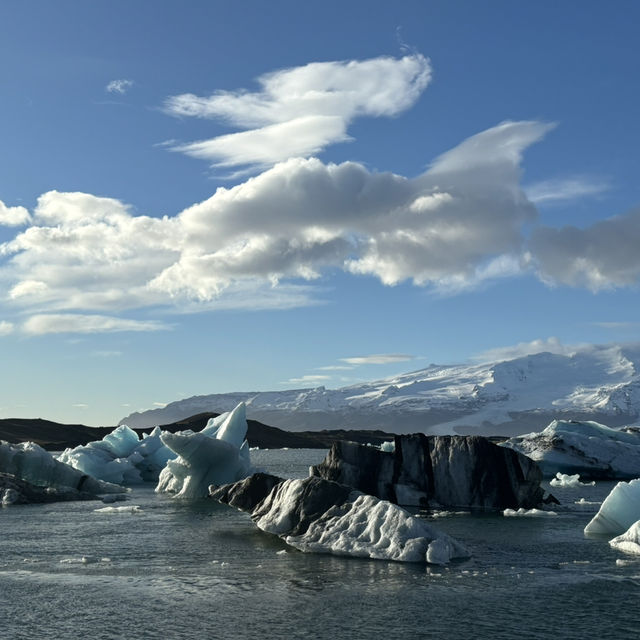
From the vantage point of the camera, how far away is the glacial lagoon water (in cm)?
1388

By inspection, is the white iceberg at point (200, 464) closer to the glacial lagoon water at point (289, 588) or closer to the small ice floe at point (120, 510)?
the small ice floe at point (120, 510)

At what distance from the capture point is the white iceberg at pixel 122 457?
45062mm

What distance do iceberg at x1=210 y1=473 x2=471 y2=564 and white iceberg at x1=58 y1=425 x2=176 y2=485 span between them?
21.9 metres

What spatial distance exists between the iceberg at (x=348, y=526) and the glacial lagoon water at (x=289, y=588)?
469mm

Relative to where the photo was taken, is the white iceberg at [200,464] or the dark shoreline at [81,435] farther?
the dark shoreline at [81,435]

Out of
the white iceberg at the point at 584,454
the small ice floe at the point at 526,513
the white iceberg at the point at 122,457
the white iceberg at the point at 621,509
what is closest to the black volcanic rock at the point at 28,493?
the white iceberg at the point at 122,457

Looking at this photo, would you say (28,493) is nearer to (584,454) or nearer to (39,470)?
(39,470)

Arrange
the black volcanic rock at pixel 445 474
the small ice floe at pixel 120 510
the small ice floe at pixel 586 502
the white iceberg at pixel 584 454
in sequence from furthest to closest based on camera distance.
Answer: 1. the white iceberg at pixel 584 454
2. the small ice floe at pixel 586 502
3. the black volcanic rock at pixel 445 474
4. the small ice floe at pixel 120 510

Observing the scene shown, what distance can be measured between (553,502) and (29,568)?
22.1m

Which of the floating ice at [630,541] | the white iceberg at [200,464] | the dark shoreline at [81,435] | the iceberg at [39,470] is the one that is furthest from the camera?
the dark shoreline at [81,435]

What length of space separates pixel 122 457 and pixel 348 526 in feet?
110

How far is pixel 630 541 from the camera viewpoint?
2164cm

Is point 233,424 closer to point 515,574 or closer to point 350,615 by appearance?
point 515,574

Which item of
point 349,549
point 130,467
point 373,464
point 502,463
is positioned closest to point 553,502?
point 502,463
